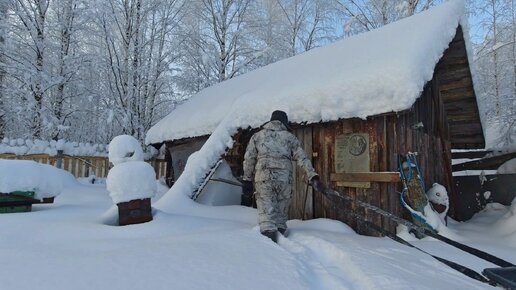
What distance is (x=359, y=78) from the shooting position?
525 centimetres

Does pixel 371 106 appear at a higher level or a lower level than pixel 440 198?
higher

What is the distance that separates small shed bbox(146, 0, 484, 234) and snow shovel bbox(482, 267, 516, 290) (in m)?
1.87

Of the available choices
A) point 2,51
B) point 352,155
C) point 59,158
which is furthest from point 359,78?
point 2,51

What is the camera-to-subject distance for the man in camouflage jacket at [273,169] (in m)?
4.34

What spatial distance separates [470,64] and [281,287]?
649cm

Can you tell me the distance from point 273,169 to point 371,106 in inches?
70.3

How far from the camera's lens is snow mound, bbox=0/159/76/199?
204 inches

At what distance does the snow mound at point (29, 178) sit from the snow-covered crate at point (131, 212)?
2140 millimetres

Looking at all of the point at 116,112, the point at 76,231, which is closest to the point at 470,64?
the point at 76,231

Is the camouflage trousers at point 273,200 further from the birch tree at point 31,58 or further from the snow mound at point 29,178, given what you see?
the birch tree at point 31,58

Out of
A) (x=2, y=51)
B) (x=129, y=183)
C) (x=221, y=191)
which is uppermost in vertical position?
(x=2, y=51)

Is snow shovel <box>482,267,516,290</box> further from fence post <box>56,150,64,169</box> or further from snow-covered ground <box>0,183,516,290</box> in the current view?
fence post <box>56,150,64,169</box>

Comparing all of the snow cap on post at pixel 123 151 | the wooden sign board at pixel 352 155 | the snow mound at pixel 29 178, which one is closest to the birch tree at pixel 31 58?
the snow mound at pixel 29 178

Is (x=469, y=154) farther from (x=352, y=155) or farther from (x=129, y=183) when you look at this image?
(x=129, y=183)
